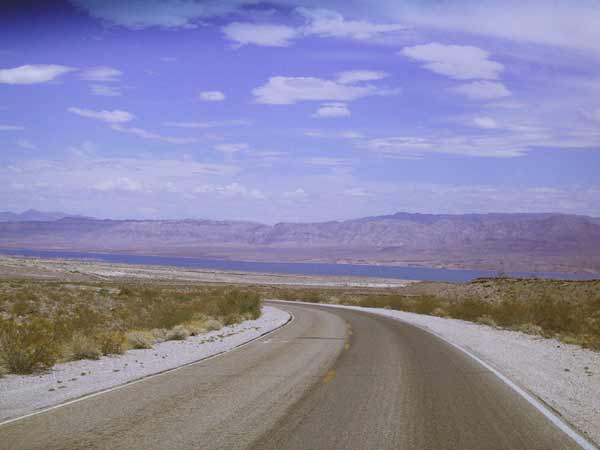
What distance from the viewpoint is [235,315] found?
31.8m

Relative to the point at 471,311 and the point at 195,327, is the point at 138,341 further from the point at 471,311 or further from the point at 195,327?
the point at 471,311

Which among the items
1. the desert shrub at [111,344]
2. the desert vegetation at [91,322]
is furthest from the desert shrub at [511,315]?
the desert shrub at [111,344]

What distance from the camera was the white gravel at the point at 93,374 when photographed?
1011 centimetres

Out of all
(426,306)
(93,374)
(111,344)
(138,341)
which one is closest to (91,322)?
(138,341)

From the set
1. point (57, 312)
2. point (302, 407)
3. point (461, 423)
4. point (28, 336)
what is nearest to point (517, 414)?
point (461, 423)

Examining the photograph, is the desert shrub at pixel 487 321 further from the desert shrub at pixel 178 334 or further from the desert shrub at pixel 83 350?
the desert shrub at pixel 83 350

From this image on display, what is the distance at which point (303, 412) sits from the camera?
9.24m

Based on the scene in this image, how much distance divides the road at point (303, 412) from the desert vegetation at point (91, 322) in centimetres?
316

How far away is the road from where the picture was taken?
7641mm

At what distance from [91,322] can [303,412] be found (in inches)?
686

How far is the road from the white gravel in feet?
2.05

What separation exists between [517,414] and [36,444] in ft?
21.4

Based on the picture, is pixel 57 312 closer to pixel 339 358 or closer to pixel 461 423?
pixel 339 358

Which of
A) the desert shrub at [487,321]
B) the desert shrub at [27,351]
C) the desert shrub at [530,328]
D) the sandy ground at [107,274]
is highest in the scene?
the desert shrub at [27,351]
